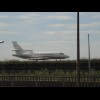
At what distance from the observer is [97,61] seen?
A: 43969mm
